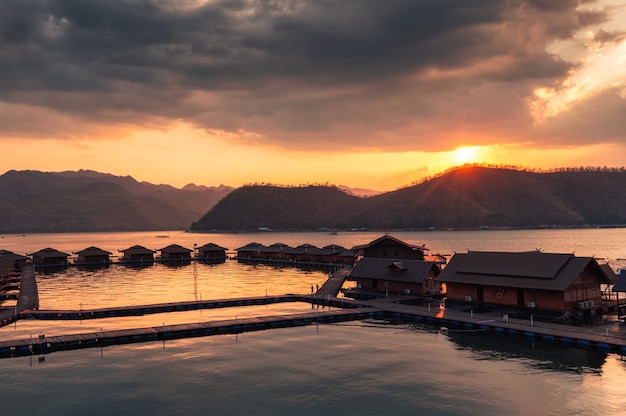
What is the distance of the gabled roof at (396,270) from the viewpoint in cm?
7088

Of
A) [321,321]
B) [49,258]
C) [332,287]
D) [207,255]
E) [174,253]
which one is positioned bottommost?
[321,321]

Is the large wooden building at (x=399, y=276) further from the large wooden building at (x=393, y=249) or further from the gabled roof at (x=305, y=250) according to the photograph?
the gabled roof at (x=305, y=250)

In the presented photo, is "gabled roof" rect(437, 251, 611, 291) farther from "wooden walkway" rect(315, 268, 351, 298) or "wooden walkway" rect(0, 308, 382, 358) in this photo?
"wooden walkway" rect(315, 268, 351, 298)

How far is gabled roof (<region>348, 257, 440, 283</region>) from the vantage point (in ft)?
233

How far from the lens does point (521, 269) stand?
191ft

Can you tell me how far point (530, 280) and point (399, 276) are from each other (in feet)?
66.0

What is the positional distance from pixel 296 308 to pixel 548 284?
102 ft

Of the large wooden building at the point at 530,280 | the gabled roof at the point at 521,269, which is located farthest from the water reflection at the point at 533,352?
the gabled roof at the point at 521,269

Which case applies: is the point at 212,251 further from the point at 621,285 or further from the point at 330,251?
the point at 621,285

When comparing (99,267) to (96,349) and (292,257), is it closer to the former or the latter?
(292,257)

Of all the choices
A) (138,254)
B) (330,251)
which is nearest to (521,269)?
(330,251)

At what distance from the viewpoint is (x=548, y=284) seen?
5425 cm

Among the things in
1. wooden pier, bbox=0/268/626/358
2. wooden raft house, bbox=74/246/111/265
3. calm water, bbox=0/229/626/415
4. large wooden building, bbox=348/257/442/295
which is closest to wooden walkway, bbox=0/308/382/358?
wooden pier, bbox=0/268/626/358

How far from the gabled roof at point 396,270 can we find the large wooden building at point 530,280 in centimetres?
603
